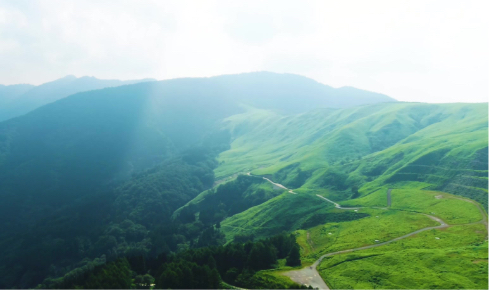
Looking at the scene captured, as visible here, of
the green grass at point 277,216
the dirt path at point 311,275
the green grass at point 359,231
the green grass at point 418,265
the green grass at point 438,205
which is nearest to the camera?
the green grass at point 418,265

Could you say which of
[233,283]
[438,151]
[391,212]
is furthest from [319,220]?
[438,151]

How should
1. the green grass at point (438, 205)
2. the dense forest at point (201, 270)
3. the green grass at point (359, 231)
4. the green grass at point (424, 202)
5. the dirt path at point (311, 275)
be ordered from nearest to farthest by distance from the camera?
1. the dense forest at point (201, 270)
2. the dirt path at point (311, 275)
3. the green grass at point (359, 231)
4. the green grass at point (438, 205)
5. the green grass at point (424, 202)

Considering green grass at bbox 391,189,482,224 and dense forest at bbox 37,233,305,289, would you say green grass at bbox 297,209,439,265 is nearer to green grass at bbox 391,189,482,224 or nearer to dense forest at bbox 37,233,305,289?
green grass at bbox 391,189,482,224

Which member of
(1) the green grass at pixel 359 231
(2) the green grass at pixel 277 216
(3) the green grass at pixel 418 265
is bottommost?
(2) the green grass at pixel 277 216

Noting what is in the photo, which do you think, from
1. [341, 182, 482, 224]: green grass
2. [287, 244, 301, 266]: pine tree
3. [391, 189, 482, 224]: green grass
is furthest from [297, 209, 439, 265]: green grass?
[341, 182, 482, 224]: green grass

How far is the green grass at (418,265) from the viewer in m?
76.0

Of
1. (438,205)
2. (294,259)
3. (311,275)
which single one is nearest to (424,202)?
(438,205)

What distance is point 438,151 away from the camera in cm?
18650

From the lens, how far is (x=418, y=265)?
83.7m

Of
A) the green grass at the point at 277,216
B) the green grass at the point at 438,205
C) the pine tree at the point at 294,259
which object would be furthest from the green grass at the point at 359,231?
the green grass at the point at 277,216

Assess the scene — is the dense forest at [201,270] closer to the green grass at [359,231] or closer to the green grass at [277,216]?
the green grass at [359,231]

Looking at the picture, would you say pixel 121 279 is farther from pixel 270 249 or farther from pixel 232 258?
pixel 270 249

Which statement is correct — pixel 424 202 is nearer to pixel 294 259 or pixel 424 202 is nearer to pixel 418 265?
pixel 418 265

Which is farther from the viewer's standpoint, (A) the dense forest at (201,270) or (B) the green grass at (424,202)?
(B) the green grass at (424,202)
